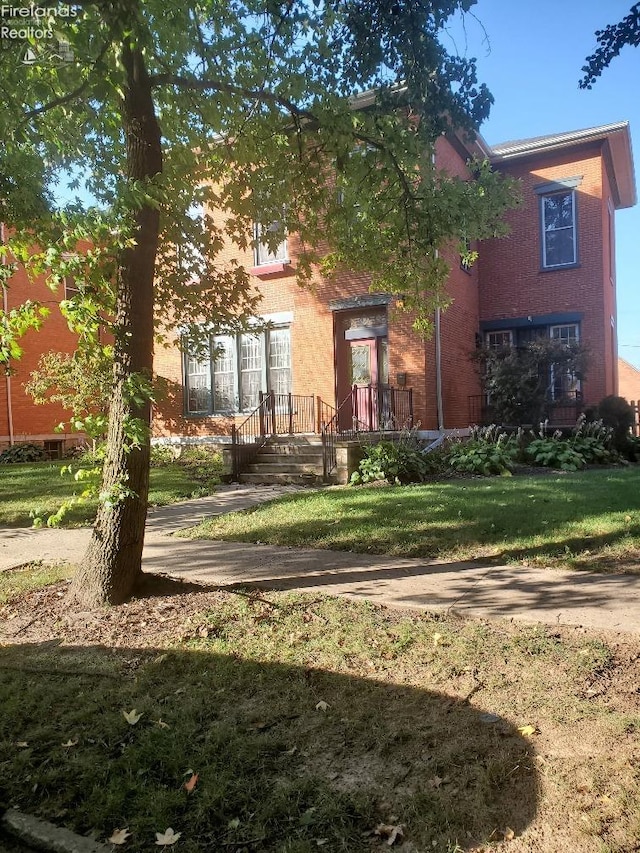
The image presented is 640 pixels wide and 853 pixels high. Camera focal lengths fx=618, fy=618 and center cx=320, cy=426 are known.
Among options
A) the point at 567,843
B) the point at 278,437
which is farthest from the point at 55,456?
the point at 567,843

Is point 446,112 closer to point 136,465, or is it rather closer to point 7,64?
point 7,64

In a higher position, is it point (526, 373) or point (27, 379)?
point (27, 379)

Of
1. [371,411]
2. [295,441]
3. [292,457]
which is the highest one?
[371,411]

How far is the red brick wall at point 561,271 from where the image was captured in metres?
16.1

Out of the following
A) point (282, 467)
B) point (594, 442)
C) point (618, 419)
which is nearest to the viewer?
point (282, 467)

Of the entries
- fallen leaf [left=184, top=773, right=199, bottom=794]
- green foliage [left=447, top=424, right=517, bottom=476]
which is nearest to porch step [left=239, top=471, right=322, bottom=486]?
green foliage [left=447, top=424, right=517, bottom=476]

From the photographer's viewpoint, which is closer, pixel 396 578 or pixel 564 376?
pixel 396 578

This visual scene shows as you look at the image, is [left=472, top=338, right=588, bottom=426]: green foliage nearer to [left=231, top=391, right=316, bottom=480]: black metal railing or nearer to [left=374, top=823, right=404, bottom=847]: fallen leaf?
[left=231, top=391, right=316, bottom=480]: black metal railing

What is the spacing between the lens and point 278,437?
13875 mm

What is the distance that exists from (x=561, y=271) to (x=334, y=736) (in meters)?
16.0

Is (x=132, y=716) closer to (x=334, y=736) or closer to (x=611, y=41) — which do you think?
(x=334, y=736)

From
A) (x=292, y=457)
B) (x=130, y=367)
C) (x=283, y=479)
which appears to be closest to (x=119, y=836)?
(x=130, y=367)

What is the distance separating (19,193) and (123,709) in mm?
3698

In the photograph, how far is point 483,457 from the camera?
38.6 feet
